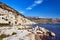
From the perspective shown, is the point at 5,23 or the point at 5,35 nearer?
the point at 5,35

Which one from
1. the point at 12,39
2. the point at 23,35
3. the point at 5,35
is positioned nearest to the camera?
the point at 12,39

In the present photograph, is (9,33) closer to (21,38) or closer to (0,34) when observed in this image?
(0,34)

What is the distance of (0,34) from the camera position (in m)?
27.0

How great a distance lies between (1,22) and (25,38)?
14010mm

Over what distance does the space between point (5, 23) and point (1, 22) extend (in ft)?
3.37

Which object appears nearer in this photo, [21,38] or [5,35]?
[21,38]

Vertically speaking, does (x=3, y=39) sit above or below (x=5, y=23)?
below

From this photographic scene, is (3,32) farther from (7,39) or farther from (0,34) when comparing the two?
(7,39)

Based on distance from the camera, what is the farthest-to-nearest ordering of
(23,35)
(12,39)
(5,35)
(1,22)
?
(1,22)
(5,35)
(23,35)
(12,39)

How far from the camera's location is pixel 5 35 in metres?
27.1

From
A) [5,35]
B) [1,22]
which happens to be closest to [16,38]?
[5,35]

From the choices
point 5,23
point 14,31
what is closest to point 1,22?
point 5,23

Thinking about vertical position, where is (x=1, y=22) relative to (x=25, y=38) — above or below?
above

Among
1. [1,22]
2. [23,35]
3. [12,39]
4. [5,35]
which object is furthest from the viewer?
[1,22]
